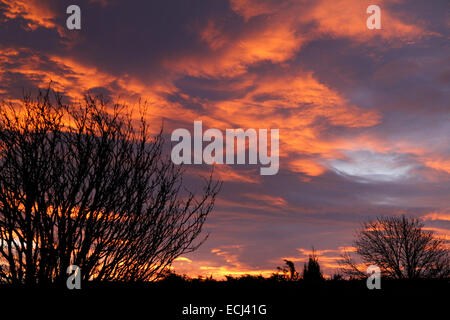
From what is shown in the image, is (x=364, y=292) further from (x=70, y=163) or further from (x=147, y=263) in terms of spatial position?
(x=70, y=163)

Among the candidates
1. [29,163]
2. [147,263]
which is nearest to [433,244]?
[147,263]

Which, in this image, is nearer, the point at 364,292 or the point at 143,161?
the point at 364,292

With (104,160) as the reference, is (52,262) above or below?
below
